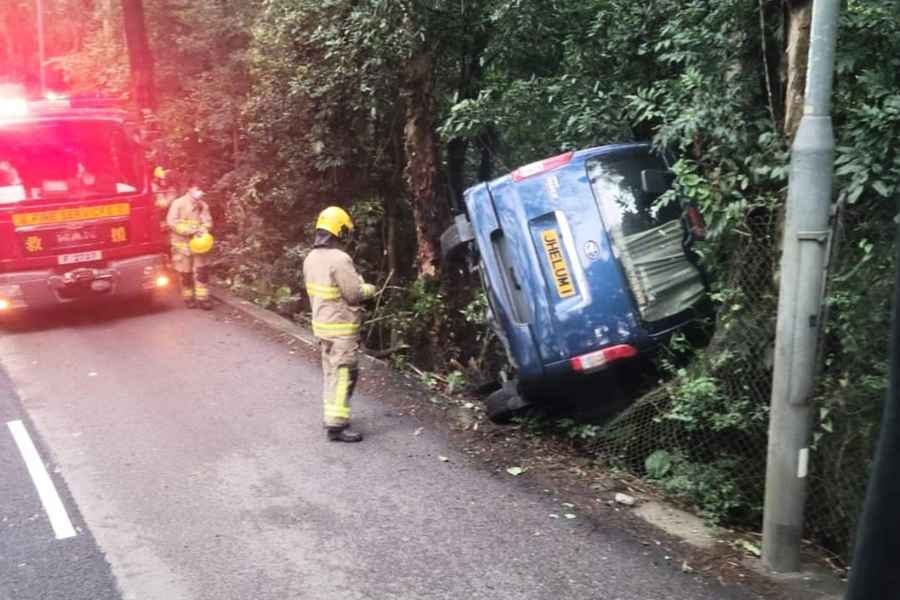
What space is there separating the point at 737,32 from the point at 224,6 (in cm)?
1100

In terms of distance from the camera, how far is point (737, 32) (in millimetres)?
6465

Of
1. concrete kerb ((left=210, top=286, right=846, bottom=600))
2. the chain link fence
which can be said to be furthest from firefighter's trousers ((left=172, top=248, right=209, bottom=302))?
concrete kerb ((left=210, top=286, right=846, bottom=600))

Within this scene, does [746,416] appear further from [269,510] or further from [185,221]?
[185,221]

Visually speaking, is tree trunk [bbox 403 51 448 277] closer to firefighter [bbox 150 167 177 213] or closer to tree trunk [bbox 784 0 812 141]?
firefighter [bbox 150 167 177 213]

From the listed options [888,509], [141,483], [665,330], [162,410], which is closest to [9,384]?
[162,410]

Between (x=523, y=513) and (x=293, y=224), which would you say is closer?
(x=523, y=513)

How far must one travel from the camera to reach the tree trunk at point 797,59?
17.5ft

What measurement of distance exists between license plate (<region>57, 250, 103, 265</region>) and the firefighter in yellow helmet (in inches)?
199

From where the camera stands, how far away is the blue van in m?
6.29

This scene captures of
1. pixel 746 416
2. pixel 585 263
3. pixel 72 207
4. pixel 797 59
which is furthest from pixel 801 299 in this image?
pixel 72 207

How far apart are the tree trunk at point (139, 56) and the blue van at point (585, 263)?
429 inches

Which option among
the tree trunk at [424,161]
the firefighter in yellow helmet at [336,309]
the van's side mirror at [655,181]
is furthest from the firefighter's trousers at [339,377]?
the tree trunk at [424,161]

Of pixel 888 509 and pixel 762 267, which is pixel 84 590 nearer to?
pixel 888 509

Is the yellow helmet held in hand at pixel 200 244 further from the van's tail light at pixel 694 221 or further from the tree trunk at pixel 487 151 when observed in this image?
the van's tail light at pixel 694 221
